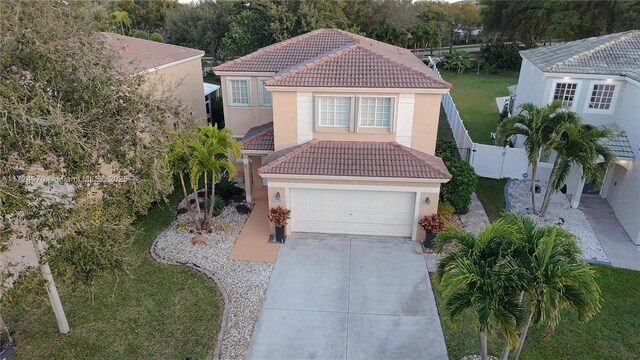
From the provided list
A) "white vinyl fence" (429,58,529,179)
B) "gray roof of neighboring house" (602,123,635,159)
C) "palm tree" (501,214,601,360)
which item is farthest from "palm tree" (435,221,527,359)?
"white vinyl fence" (429,58,529,179)

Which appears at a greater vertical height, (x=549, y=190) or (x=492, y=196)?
(x=549, y=190)

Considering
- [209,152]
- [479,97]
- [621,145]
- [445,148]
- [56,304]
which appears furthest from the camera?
[479,97]

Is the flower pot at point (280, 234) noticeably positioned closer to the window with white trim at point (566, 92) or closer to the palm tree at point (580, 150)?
the palm tree at point (580, 150)

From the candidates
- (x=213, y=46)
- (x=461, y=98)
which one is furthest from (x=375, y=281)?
(x=213, y=46)

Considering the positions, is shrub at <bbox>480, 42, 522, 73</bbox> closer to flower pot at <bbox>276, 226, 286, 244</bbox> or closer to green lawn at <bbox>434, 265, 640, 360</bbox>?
green lawn at <bbox>434, 265, 640, 360</bbox>

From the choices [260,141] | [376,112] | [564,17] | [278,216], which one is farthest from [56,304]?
[564,17]

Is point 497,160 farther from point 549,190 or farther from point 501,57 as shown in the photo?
point 501,57

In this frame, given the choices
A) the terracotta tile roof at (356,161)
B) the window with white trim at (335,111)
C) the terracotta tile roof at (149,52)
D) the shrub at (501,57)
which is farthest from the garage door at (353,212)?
the shrub at (501,57)
